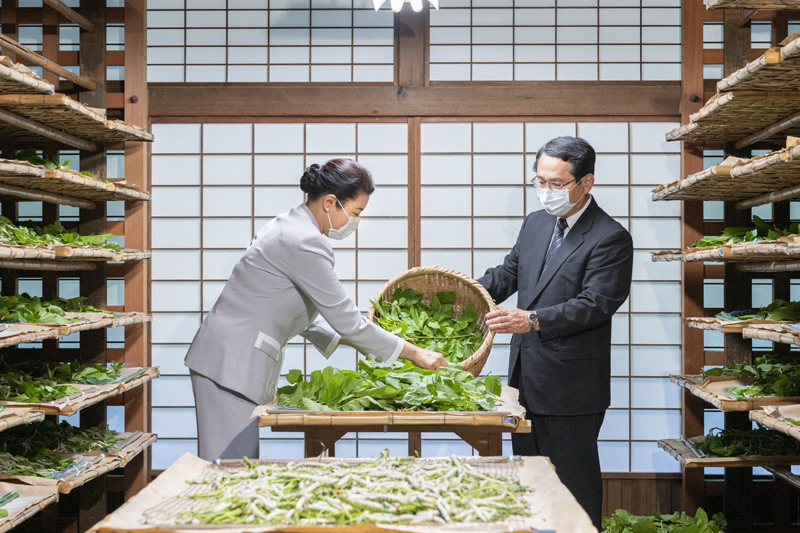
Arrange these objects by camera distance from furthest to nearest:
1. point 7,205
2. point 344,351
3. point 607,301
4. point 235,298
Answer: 1. point 344,351
2. point 7,205
3. point 607,301
4. point 235,298

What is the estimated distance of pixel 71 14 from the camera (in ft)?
12.8

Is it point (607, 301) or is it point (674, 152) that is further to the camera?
point (674, 152)

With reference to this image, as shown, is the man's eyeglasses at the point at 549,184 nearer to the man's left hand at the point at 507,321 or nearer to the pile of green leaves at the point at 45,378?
the man's left hand at the point at 507,321

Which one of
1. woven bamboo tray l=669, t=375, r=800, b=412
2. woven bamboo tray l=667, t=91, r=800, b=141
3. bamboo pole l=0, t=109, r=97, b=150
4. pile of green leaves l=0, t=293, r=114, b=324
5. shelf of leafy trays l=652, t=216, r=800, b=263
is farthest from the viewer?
pile of green leaves l=0, t=293, r=114, b=324

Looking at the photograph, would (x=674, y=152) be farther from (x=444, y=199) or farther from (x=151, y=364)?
(x=151, y=364)

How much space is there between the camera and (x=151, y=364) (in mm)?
4480

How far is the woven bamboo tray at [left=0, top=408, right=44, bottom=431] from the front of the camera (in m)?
2.68

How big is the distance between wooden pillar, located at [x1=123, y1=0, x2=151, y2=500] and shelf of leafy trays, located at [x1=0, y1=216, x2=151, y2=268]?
24 centimetres

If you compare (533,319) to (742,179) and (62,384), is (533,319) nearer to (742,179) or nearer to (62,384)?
(742,179)

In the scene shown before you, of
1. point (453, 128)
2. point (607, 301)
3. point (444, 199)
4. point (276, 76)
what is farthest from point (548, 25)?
point (607, 301)

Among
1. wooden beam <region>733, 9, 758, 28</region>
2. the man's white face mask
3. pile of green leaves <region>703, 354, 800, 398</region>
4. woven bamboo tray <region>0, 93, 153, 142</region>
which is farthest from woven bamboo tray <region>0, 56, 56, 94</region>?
wooden beam <region>733, 9, 758, 28</region>

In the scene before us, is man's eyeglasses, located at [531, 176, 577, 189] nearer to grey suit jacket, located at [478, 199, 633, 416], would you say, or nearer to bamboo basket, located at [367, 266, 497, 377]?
grey suit jacket, located at [478, 199, 633, 416]

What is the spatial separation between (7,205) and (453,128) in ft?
9.67

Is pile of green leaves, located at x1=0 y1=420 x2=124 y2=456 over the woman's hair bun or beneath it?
beneath
